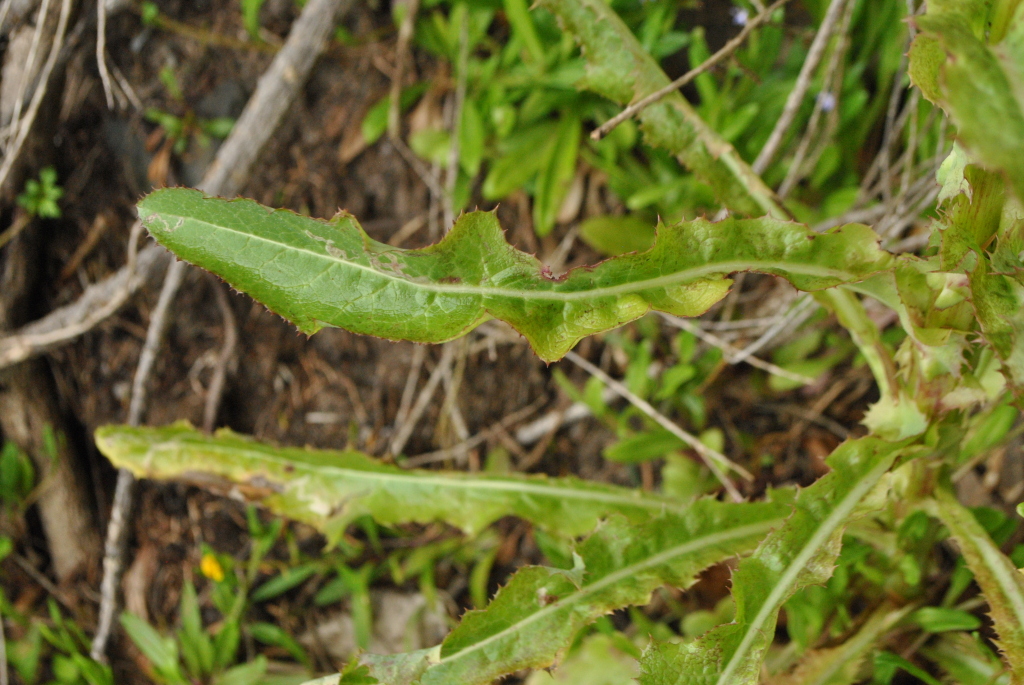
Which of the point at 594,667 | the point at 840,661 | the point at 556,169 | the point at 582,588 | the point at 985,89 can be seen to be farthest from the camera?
the point at 556,169

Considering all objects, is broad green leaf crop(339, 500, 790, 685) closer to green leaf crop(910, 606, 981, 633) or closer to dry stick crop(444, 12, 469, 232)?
green leaf crop(910, 606, 981, 633)

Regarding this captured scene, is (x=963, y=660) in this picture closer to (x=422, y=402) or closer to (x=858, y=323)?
(x=858, y=323)

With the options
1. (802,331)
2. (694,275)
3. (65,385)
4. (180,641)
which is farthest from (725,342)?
(65,385)

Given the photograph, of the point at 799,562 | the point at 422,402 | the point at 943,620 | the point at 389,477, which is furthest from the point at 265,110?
the point at 943,620

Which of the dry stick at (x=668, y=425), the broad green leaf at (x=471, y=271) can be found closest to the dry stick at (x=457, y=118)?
the dry stick at (x=668, y=425)

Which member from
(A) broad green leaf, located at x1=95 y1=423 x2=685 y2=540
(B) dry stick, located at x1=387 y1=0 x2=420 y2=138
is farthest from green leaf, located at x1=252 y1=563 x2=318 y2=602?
(B) dry stick, located at x1=387 y1=0 x2=420 y2=138

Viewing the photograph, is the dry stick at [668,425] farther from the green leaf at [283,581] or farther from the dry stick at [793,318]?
the green leaf at [283,581]

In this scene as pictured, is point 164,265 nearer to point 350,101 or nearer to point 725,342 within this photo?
point 350,101
